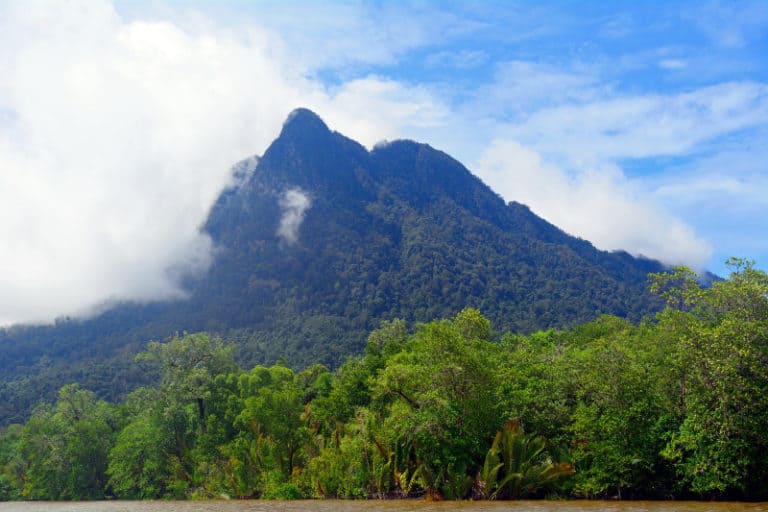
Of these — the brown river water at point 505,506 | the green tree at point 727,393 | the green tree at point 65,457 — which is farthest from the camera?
the green tree at point 65,457

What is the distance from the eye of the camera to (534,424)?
28219 millimetres

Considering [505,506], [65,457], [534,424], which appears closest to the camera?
[505,506]

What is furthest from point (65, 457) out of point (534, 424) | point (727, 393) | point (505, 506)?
point (727, 393)

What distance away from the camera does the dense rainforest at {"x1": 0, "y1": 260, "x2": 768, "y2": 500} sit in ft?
69.4

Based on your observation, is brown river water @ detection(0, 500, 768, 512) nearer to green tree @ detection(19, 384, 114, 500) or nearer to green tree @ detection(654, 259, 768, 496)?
green tree @ detection(654, 259, 768, 496)

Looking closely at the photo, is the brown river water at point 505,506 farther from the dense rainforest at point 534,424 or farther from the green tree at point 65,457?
the green tree at point 65,457

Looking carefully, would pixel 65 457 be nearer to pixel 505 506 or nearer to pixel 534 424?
pixel 534 424

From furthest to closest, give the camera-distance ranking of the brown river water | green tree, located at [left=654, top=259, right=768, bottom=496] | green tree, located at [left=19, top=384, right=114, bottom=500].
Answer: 1. green tree, located at [left=19, top=384, right=114, bottom=500]
2. the brown river water
3. green tree, located at [left=654, top=259, right=768, bottom=496]

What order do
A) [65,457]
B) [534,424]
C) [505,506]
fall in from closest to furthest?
[505,506] → [534,424] → [65,457]

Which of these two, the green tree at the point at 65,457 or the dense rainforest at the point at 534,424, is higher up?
the dense rainforest at the point at 534,424

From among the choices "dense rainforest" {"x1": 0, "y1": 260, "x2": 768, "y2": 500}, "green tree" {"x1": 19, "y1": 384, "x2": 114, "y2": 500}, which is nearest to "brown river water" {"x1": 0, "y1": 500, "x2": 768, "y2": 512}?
"dense rainforest" {"x1": 0, "y1": 260, "x2": 768, "y2": 500}

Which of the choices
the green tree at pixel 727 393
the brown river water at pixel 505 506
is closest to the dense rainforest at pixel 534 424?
the green tree at pixel 727 393

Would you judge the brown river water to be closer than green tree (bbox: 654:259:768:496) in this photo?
No

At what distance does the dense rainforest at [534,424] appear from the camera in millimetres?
21156
